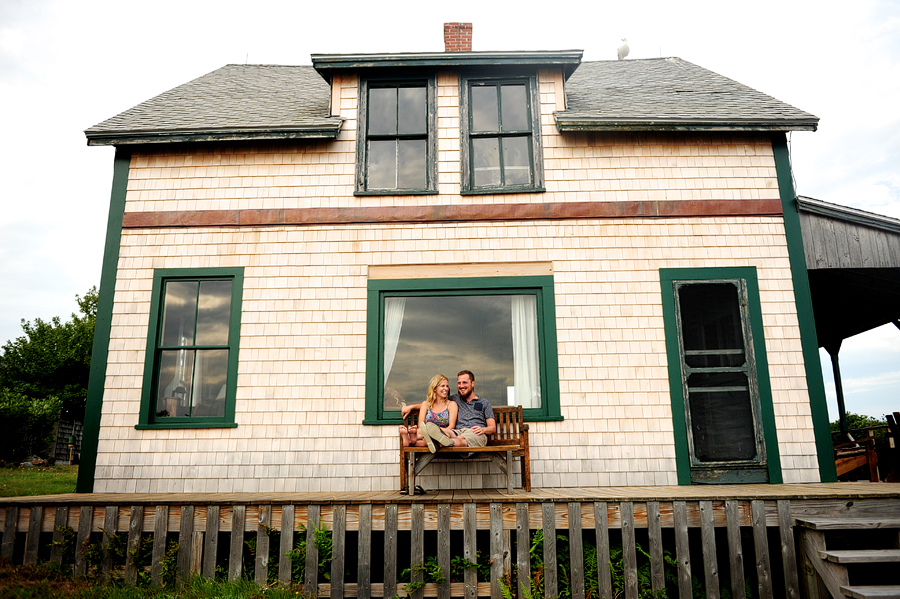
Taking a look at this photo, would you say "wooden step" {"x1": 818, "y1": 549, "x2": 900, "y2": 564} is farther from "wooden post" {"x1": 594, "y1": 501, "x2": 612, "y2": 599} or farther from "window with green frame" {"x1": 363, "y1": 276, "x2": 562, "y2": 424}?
"window with green frame" {"x1": 363, "y1": 276, "x2": 562, "y2": 424}

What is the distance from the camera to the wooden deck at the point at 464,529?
14.4 ft

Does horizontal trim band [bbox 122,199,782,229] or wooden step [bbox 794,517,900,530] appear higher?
horizontal trim band [bbox 122,199,782,229]

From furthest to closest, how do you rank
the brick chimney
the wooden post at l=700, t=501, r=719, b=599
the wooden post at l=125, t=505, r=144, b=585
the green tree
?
the green tree < the brick chimney < the wooden post at l=125, t=505, r=144, b=585 < the wooden post at l=700, t=501, r=719, b=599

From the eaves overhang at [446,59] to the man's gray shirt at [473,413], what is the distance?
4.28m

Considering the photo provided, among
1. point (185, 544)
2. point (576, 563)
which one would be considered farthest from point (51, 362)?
point (576, 563)

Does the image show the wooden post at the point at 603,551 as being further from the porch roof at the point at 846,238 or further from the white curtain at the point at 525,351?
the porch roof at the point at 846,238

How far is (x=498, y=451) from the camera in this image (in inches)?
214

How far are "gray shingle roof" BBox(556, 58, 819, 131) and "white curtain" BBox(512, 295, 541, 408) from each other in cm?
226

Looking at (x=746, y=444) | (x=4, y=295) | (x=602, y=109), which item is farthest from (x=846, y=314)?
(x=4, y=295)

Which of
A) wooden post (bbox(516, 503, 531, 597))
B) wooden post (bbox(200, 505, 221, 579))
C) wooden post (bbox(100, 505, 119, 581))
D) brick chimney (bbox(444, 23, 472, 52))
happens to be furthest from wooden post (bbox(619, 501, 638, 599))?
brick chimney (bbox(444, 23, 472, 52))

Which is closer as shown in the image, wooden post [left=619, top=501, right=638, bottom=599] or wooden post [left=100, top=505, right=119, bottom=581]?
wooden post [left=619, top=501, right=638, bottom=599]

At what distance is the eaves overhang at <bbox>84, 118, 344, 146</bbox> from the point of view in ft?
22.2

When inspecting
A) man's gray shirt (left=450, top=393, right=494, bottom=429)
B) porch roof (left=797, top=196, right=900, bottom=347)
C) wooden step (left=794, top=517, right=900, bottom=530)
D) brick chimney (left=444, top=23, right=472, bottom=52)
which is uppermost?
brick chimney (left=444, top=23, right=472, bottom=52)

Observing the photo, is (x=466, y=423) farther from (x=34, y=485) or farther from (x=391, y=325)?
(x=34, y=485)
